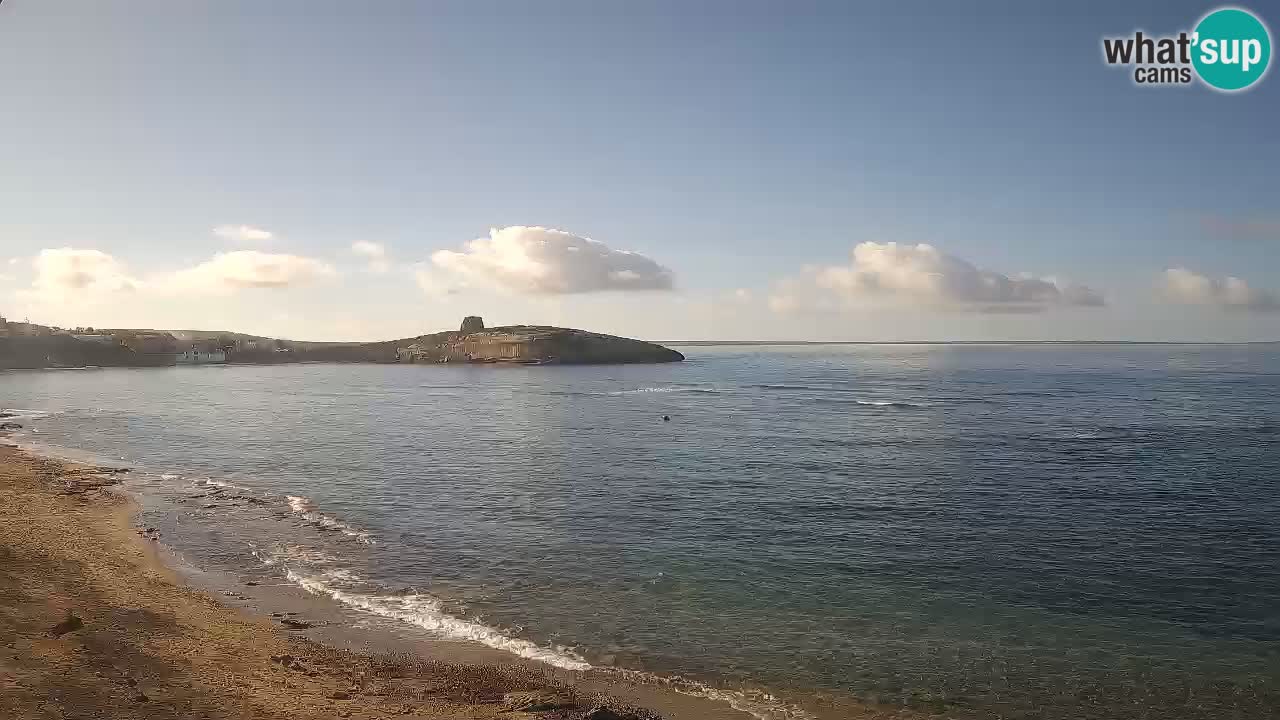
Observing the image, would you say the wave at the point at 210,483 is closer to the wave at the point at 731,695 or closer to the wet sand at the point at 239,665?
the wet sand at the point at 239,665

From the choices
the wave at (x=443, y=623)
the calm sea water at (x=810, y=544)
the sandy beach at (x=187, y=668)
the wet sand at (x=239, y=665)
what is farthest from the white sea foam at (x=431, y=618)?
the sandy beach at (x=187, y=668)

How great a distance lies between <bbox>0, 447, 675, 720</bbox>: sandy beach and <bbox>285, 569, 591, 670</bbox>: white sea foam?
4.76ft

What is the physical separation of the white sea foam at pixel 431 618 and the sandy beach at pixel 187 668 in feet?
4.76

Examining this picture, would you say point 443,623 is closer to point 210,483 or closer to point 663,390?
point 210,483

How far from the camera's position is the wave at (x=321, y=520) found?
133 ft

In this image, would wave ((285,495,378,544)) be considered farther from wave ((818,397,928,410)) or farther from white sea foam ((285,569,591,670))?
wave ((818,397,928,410))

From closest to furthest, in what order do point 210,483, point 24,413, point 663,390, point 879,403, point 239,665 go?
point 239,665, point 210,483, point 24,413, point 879,403, point 663,390

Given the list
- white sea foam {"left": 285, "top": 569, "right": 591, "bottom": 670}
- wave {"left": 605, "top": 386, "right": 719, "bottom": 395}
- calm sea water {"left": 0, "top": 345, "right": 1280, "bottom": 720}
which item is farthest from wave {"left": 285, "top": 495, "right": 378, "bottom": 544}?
wave {"left": 605, "top": 386, "right": 719, "bottom": 395}

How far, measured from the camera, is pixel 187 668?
877 inches

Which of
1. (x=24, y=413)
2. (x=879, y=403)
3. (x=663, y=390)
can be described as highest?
(x=663, y=390)

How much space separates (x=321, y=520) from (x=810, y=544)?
95.0ft

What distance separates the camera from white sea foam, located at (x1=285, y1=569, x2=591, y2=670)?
24.9 m

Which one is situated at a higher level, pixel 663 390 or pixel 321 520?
pixel 663 390

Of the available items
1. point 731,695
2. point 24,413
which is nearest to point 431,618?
point 731,695
